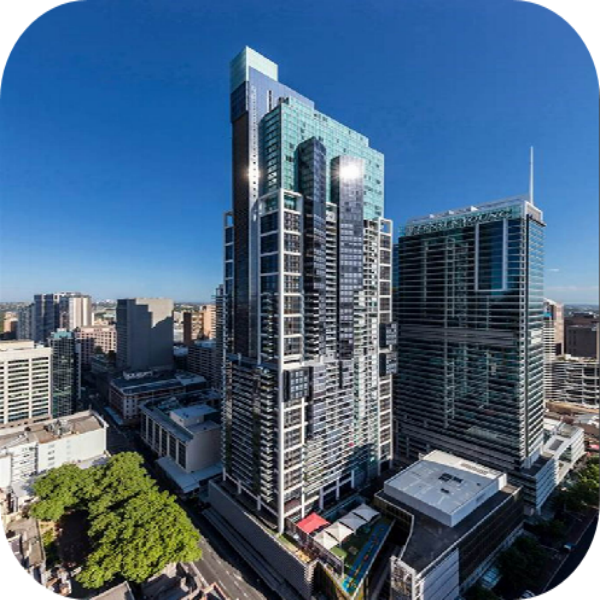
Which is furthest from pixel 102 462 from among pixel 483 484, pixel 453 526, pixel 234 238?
pixel 483 484

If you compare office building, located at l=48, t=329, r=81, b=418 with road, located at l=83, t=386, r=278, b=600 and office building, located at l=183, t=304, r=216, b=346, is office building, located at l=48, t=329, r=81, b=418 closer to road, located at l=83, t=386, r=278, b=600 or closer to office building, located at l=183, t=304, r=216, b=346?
road, located at l=83, t=386, r=278, b=600

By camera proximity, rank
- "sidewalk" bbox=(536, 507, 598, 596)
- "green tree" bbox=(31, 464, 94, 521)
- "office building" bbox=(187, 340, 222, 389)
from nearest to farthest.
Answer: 1. "sidewalk" bbox=(536, 507, 598, 596)
2. "green tree" bbox=(31, 464, 94, 521)
3. "office building" bbox=(187, 340, 222, 389)

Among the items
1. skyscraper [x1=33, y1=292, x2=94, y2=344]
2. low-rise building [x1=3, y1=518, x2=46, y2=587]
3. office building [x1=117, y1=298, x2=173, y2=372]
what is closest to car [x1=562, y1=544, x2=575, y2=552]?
low-rise building [x1=3, y1=518, x2=46, y2=587]

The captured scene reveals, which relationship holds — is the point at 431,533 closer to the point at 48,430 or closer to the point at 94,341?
the point at 48,430

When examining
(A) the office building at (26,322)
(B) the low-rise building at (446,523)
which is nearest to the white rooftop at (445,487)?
(B) the low-rise building at (446,523)

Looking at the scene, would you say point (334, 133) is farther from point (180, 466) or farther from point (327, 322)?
point (180, 466)

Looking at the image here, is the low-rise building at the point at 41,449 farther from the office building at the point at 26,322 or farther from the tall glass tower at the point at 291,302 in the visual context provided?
the office building at the point at 26,322
